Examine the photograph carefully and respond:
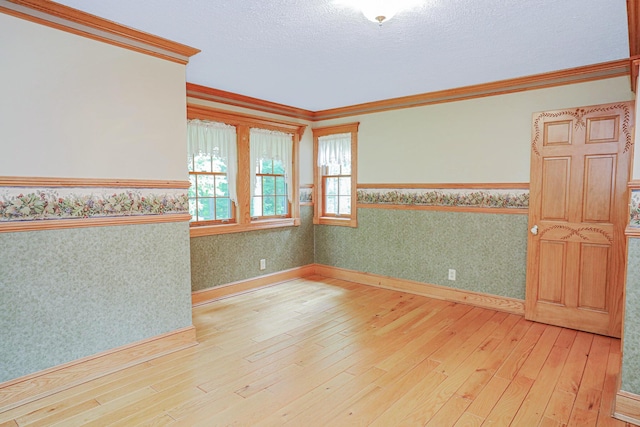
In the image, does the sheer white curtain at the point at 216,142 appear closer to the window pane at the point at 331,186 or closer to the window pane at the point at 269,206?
the window pane at the point at 269,206

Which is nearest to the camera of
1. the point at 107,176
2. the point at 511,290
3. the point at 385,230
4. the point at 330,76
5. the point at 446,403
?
the point at 446,403

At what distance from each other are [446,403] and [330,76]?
299 centimetres

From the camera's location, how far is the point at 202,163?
4.32 metres

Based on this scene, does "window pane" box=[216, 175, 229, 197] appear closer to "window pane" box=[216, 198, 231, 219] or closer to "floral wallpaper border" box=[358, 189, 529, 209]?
"window pane" box=[216, 198, 231, 219]

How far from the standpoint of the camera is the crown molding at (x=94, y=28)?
2.24 metres

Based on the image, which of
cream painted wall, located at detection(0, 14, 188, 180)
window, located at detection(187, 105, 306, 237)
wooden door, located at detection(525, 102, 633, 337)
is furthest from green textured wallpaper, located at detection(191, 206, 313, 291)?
wooden door, located at detection(525, 102, 633, 337)

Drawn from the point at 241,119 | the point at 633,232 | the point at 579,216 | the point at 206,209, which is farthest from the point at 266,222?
the point at 633,232

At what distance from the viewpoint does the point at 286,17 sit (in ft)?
8.00

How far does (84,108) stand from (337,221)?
11.6 feet

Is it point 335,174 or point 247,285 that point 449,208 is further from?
point 247,285

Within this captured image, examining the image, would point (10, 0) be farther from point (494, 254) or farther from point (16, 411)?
point (494, 254)

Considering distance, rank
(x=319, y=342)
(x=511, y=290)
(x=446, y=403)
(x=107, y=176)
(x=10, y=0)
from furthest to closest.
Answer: (x=511, y=290)
(x=319, y=342)
(x=107, y=176)
(x=446, y=403)
(x=10, y=0)

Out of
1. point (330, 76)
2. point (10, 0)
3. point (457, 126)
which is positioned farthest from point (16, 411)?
point (457, 126)

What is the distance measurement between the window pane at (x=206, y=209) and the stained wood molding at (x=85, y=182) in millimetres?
1274
